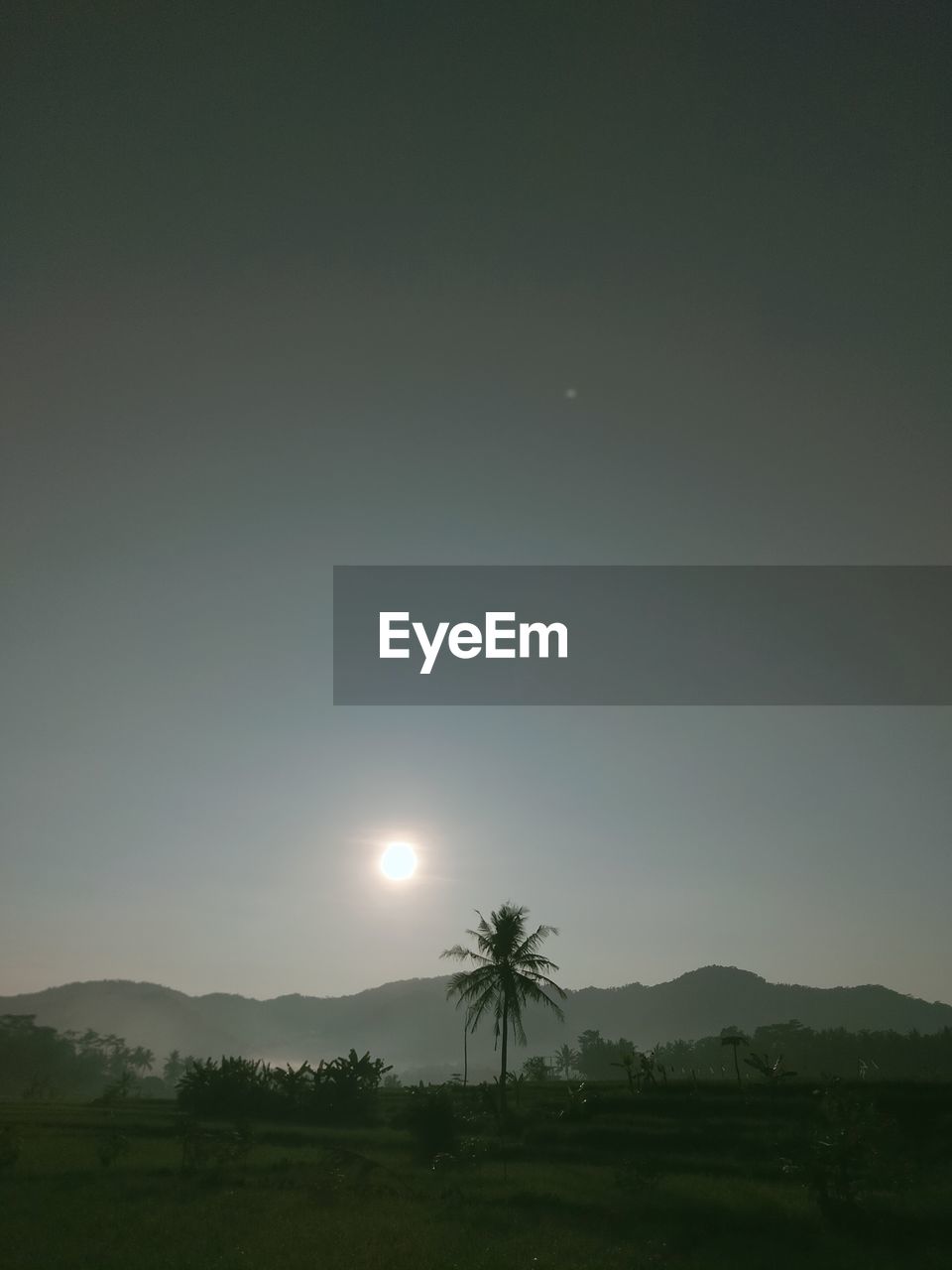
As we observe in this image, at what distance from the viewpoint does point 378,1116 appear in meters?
44.5

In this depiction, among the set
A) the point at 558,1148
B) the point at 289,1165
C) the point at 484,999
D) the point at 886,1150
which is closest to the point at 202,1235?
the point at 289,1165

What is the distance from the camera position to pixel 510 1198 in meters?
23.6

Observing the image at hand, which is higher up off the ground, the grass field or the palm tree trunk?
the palm tree trunk

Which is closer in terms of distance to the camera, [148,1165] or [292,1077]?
[148,1165]

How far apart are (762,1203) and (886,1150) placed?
9.43 metres

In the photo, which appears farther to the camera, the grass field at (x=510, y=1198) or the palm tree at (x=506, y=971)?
the palm tree at (x=506, y=971)

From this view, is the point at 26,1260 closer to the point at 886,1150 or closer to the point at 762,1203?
the point at 762,1203

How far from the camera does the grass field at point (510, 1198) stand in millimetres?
18266

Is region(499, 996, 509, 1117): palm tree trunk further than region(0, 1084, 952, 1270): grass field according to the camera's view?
Yes

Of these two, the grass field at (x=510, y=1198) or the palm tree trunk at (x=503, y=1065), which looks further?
the palm tree trunk at (x=503, y=1065)

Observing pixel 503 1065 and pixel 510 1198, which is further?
pixel 503 1065

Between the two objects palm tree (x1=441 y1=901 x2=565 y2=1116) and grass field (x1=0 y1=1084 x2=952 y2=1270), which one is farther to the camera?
palm tree (x1=441 y1=901 x2=565 y2=1116)

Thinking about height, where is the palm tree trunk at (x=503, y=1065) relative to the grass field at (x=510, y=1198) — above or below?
above

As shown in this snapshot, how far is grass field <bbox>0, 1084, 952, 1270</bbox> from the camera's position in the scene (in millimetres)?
18266
